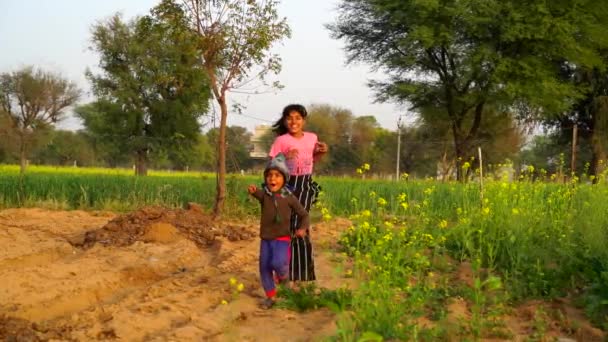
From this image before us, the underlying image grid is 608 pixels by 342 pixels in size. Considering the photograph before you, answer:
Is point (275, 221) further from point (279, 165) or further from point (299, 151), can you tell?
point (299, 151)

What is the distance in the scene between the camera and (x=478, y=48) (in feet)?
75.4

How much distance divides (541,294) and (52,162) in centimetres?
7002

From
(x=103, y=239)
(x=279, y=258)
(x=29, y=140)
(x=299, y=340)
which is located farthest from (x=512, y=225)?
(x=29, y=140)

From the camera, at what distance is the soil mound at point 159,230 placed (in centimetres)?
778

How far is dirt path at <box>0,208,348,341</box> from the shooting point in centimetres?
428

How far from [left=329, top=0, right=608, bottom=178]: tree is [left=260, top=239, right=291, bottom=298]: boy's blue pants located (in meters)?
16.5

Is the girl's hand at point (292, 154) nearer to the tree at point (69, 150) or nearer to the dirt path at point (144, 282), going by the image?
the dirt path at point (144, 282)

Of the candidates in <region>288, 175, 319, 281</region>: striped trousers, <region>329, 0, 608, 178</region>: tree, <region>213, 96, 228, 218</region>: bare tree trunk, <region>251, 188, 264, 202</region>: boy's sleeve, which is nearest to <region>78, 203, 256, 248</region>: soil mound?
<region>213, 96, 228, 218</region>: bare tree trunk

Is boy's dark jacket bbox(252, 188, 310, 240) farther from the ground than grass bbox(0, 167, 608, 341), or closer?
farther from the ground

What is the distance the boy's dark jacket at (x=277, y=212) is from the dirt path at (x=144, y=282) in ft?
1.81

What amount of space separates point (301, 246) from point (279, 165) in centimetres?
74

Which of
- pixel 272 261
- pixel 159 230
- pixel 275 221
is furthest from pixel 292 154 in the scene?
pixel 159 230

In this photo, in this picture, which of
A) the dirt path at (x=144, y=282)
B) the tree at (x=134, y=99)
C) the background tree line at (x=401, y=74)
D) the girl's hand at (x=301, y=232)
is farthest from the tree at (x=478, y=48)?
the girl's hand at (x=301, y=232)

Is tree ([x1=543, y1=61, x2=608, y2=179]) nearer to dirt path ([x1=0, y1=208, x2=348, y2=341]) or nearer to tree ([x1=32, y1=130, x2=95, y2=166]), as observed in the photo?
dirt path ([x1=0, y1=208, x2=348, y2=341])
